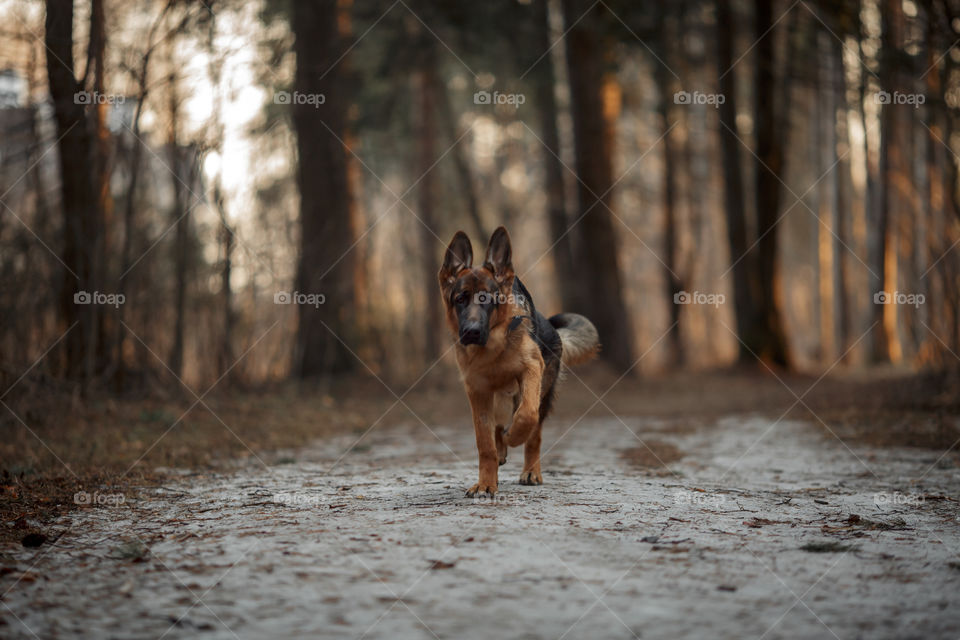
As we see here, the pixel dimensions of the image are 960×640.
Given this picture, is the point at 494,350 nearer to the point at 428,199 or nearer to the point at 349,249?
the point at 349,249

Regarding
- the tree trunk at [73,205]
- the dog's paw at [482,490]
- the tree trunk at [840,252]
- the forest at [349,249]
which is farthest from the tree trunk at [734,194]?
the dog's paw at [482,490]

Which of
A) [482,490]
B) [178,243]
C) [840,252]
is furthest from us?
[840,252]

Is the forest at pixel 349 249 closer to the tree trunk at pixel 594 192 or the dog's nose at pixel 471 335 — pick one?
the tree trunk at pixel 594 192

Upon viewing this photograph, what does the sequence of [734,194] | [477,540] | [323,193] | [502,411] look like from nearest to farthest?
1. [477,540]
2. [502,411]
3. [323,193]
4. [734,194]

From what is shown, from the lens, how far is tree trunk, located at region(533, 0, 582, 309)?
70.6 feet

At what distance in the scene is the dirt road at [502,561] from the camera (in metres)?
3.66

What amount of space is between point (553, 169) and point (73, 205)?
49.8 ft

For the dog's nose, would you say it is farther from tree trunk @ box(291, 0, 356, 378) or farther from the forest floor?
tree trunk @ box(291, 0, 356, 378)

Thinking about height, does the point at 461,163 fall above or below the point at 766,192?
above

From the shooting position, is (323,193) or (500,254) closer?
(500,254)

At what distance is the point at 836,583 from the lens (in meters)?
4.18

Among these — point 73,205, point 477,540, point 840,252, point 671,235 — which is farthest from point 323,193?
point 840,252

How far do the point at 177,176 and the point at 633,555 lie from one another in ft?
32.2

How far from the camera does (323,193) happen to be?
55.3 feet
